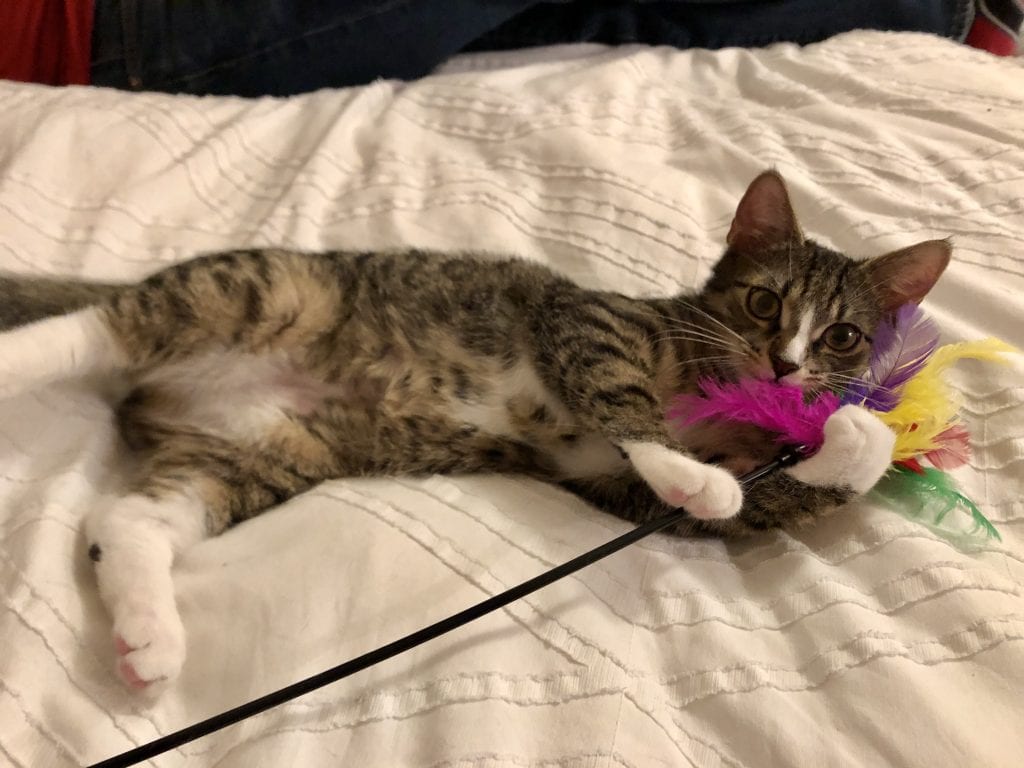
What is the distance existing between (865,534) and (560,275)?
0.72 metres

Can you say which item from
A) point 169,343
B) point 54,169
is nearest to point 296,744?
point 169,343

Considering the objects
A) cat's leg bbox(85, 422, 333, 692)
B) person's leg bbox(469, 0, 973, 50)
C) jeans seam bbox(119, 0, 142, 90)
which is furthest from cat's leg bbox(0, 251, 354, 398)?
person's leg bbox(469, 0, 973, 50)

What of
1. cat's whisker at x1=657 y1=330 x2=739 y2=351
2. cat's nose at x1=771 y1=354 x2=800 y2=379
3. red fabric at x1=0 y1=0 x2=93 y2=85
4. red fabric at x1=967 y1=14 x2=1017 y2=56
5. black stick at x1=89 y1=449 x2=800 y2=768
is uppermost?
red fabric at x1=967 y1=14 x2=1017 y2=56

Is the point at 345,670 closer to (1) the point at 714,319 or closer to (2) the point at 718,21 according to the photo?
(1) the point at 714,319

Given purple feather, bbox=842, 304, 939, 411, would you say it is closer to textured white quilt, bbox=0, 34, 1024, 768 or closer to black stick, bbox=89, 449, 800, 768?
textured white quilt, bbox=0, 34, 1024, 768

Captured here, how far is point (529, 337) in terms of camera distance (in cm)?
124

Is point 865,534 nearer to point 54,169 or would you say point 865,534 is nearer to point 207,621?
point 207,621

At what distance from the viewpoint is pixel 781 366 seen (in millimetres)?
1091

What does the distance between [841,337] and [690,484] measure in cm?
43

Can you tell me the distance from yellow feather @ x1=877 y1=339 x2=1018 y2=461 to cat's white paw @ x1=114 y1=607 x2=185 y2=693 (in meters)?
0.95

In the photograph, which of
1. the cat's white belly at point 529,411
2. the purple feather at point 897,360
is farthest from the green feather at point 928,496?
the cat's white belly at point 529,411

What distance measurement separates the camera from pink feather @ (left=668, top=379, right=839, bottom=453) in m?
1.01

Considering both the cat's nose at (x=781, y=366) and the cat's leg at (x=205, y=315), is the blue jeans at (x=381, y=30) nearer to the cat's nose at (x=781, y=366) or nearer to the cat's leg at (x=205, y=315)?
the cat's leg at (x=205, y=315)

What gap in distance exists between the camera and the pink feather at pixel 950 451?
1.00m
